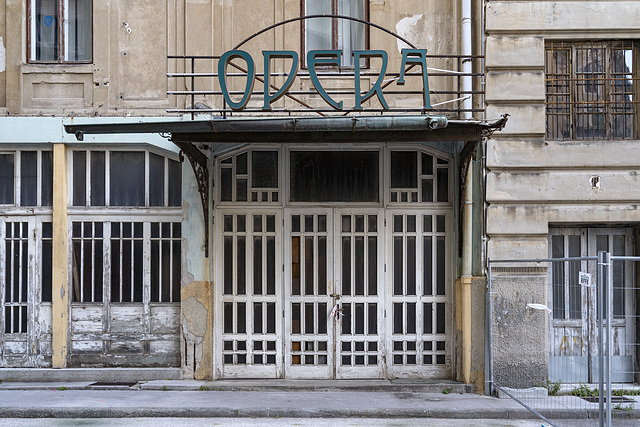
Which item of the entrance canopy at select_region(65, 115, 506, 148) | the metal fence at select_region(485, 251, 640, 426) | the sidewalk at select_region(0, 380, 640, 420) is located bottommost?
the sidewalk at select_region(0, 380, 640, 420)

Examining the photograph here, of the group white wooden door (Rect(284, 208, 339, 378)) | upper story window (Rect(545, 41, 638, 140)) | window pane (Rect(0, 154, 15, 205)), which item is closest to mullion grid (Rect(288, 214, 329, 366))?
white wooden door (Rect(284, 208, 339, 378))

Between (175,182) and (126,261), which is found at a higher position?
(175,182)

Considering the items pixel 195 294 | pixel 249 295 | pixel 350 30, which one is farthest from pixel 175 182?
pixel 350 30

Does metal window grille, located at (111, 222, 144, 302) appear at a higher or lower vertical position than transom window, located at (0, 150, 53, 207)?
lower

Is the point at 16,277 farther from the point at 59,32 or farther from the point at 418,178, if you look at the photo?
the point at 418,178

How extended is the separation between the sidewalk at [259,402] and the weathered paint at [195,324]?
1.25 feet

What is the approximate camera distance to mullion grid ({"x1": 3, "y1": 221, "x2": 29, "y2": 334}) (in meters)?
11.1

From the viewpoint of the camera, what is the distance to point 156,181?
11367 mm

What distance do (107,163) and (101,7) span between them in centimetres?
251

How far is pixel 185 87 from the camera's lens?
11109 millimetres

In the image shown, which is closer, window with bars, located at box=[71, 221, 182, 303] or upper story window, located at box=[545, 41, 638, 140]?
upper story window, located at box=[545, 41, 638, 140]

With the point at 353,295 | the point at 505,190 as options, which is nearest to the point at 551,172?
the point at 505,190

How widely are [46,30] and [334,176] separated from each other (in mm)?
5265

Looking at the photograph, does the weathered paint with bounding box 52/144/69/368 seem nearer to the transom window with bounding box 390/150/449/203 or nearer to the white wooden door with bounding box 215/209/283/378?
the white wooden door with bounding box 215/209/283/378
